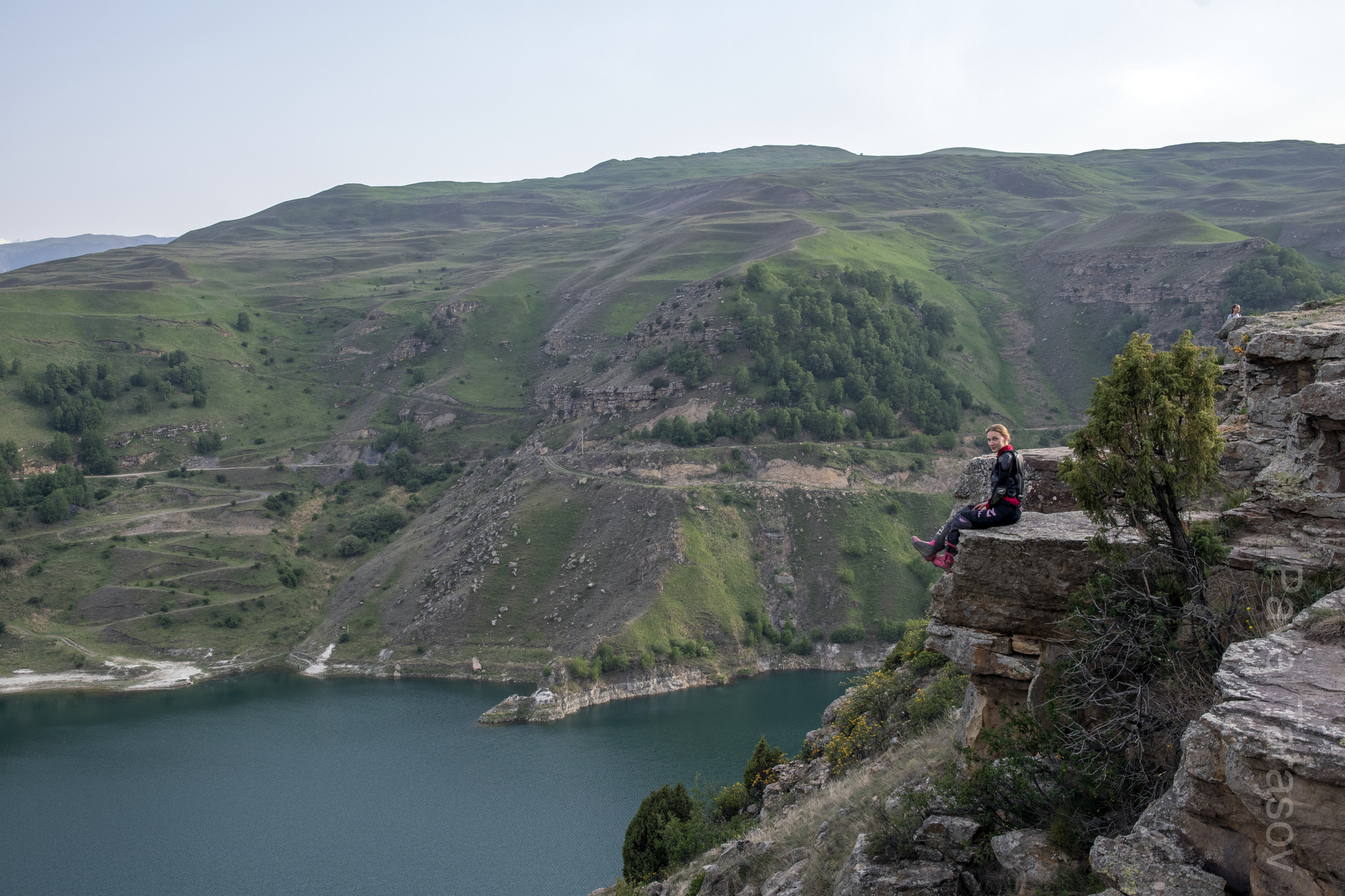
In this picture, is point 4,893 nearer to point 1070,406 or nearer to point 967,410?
point 967,410

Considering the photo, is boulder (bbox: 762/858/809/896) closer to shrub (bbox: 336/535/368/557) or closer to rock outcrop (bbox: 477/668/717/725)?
rock outcrop (bbox: 477/668/717/725)

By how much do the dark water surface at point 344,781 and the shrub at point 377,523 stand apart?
2409 centimetres

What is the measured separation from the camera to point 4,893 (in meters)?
43.6

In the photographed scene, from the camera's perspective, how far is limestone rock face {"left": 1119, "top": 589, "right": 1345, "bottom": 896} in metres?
6.57

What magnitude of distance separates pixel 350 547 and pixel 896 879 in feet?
297

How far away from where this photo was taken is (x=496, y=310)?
468 feet

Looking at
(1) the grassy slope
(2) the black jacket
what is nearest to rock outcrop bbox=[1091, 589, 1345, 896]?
(2) the black jacket

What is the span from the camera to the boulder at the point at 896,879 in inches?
417

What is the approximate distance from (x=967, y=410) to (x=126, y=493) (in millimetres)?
99746

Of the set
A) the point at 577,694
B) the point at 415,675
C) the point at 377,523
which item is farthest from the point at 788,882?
the point at 377,523

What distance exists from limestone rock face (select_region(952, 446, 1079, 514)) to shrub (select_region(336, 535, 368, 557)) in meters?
89.1

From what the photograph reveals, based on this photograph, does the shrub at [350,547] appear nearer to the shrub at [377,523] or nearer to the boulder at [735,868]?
the shrub at [377,523]

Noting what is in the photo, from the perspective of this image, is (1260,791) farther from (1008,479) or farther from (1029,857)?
(1008,479)

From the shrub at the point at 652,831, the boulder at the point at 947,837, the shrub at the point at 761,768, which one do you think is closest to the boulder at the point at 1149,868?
the boulder at the point at 947,837
